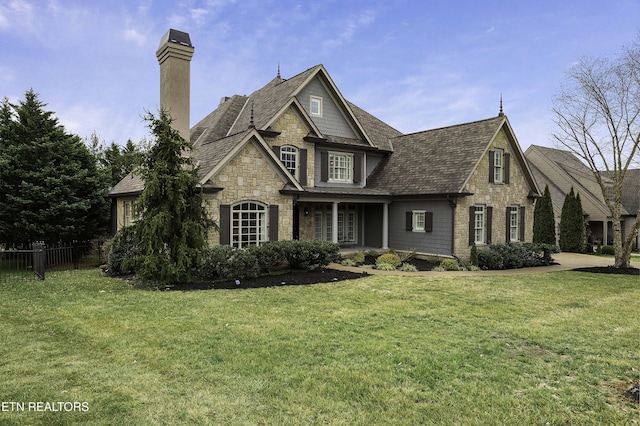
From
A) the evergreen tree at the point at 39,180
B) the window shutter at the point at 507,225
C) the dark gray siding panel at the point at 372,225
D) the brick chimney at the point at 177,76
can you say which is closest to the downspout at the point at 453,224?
the window shutter at the point at 507,225

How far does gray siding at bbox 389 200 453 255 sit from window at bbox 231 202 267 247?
799 centimetres

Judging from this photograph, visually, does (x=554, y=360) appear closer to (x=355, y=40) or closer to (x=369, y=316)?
(x=369, y=316)

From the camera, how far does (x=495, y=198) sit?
19953 mm

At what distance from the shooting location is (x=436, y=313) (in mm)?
8961

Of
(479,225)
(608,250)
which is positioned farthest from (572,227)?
(479,225)

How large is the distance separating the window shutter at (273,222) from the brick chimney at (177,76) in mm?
4344

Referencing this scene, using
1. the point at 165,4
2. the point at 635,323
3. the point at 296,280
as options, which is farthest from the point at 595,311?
the point at 165,4

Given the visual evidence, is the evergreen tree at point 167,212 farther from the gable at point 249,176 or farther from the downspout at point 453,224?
the downspout at point 453,224

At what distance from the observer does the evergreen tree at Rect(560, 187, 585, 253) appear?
26.9 meters

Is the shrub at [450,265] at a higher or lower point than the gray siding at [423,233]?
lower

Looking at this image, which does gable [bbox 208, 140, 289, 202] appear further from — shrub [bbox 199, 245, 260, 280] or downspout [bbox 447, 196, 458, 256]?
downspout [bbox 447, 196, 458, 256]

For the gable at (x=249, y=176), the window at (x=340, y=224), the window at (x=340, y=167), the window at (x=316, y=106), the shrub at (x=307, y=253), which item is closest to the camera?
the shrub at (x=307, y=253)

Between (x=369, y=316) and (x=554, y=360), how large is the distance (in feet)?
11.5

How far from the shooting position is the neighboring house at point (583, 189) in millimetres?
30766
